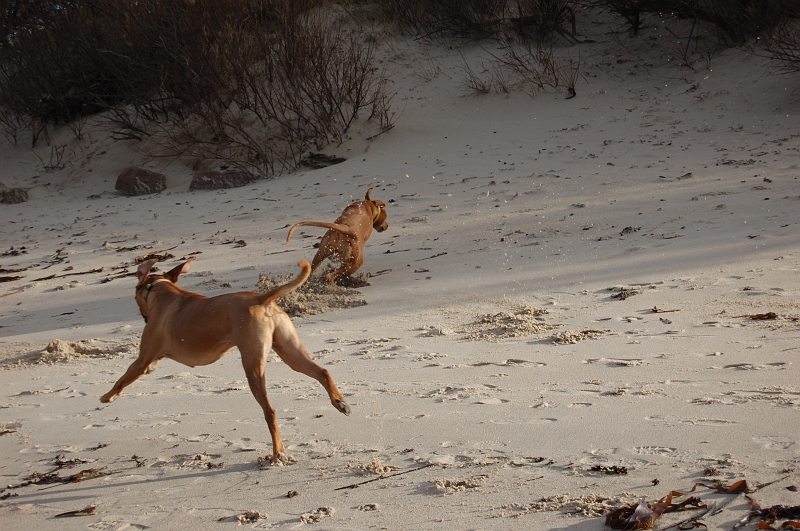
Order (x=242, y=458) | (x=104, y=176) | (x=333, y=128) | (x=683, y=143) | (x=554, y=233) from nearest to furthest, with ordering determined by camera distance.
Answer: (x=242, y=458), (x=554, y=233), (x=683, y=143), (x=333, y=128), (x=104, y=176)

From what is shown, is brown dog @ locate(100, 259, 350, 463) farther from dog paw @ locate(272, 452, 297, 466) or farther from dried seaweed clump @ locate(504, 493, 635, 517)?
dried seaweed clump @ locate(504, 493, 635, 517)

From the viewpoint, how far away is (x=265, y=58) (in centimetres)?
1375

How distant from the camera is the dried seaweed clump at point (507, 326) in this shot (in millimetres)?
5035

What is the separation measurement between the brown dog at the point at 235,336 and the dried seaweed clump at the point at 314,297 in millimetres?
2178

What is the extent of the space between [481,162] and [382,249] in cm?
345

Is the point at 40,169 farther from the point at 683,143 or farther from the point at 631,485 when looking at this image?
the point at 631,485

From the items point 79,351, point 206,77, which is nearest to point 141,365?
point 79,351

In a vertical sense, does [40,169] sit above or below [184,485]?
above

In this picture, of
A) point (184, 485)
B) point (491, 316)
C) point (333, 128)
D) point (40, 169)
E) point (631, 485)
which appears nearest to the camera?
point (631, 485)

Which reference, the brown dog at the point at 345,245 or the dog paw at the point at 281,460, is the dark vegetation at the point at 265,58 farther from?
the dog paw at the point at 281,460

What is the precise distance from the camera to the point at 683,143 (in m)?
10.8

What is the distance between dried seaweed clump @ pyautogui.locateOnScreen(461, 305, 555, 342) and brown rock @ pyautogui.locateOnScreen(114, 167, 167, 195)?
8.54 meters

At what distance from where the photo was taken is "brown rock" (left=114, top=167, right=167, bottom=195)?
12750 mm

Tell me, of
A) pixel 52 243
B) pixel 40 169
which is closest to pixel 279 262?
pixel 52 243
